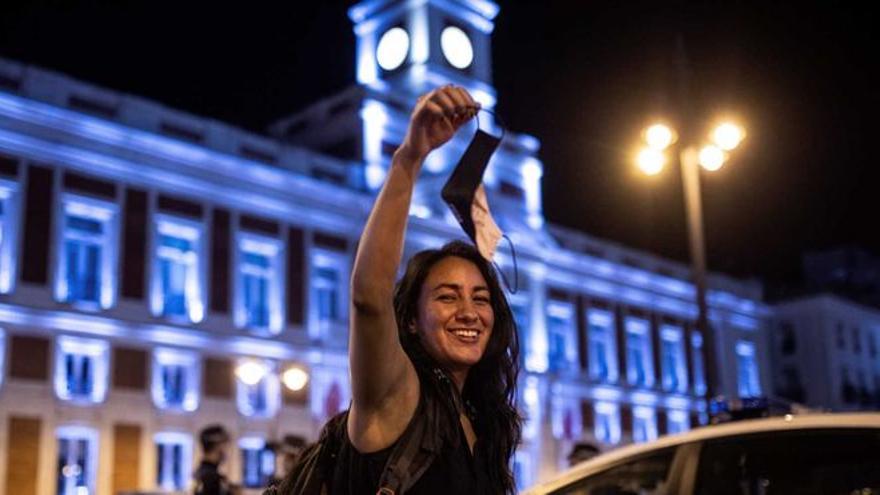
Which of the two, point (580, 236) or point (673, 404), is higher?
point (580, 236)

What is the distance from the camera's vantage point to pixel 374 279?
2.09 meters

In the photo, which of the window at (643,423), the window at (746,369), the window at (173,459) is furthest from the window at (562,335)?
the window at (173,459)

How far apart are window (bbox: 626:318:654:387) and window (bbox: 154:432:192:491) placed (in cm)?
2072

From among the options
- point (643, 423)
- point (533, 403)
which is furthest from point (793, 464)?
point (643, 423)

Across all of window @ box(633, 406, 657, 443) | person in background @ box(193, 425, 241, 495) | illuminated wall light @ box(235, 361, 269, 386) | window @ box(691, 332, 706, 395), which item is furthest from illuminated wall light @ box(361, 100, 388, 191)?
person in background @ box(193, 425, 241, 495)

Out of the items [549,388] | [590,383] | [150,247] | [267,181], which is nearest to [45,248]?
[150,247]

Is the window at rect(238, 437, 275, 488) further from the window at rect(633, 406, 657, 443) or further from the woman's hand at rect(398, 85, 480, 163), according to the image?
the woman's hand at rect(398, 85, 480, 163)

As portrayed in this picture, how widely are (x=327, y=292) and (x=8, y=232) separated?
9.33m

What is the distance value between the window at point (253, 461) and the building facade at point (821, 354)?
97.6ft

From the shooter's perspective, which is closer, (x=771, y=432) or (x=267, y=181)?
(x=771, y=432)

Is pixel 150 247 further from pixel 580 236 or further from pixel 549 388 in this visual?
pixel 580 236

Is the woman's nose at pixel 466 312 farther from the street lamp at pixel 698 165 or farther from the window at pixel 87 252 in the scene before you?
the window at pixel 87 252

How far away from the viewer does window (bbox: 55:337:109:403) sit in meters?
23.4

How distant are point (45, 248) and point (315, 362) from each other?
7914 millimetres
